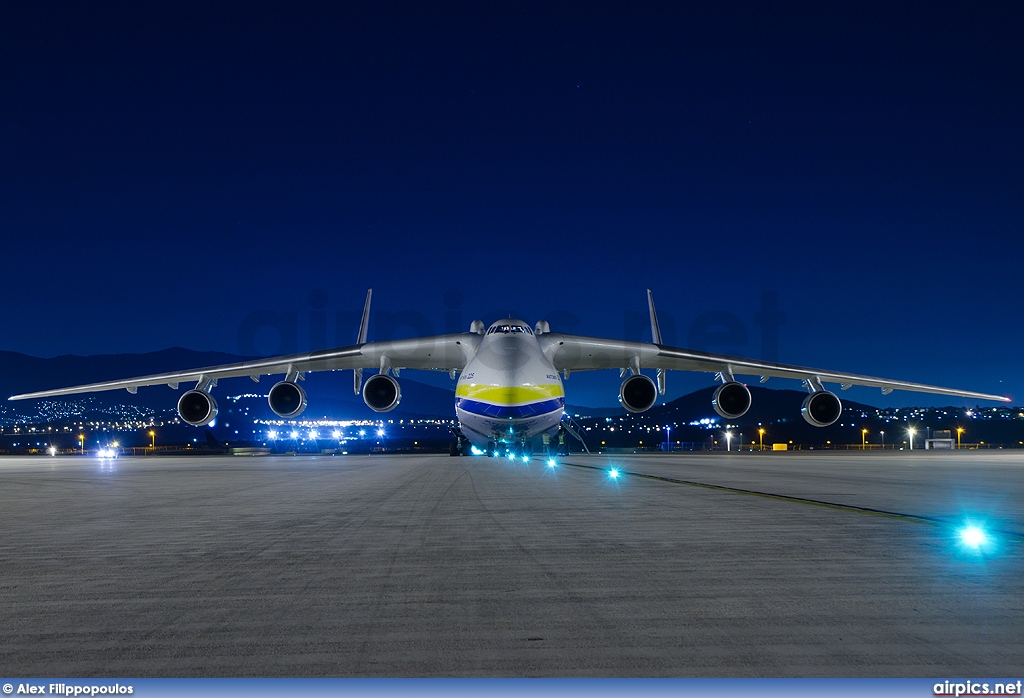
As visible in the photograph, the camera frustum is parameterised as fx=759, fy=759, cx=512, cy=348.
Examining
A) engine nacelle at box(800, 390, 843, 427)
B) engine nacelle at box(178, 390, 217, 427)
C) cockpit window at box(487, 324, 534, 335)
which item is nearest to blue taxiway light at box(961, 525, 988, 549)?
engine nacelle at box(800, 390, 843, 427)

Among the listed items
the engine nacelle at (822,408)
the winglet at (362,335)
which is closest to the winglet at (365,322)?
the winglet at (362,335)

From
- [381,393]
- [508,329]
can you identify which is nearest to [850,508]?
[508,329]

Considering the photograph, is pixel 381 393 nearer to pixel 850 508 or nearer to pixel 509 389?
pixel 509 389

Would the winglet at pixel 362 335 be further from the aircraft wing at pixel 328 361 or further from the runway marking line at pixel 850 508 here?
the runway marking line at pixel 850 508

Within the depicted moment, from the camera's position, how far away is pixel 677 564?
604 cm

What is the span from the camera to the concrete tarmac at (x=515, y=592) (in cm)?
362

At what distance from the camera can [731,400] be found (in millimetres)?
23734

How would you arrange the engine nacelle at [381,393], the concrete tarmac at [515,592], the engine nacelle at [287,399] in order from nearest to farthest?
the concrete tarmac at [515,592] < the engine nacelle at [287,399] < the engine nacelle at [381,393]

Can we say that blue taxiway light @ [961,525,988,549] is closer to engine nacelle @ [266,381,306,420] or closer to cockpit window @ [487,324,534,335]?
cockpit window @ [487,324,534,335]

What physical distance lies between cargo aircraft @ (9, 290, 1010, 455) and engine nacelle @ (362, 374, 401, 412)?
3 cm

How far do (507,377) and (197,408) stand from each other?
33.3ft

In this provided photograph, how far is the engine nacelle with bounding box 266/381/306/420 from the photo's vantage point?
23.7 metres

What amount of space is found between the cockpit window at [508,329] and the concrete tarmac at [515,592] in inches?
534

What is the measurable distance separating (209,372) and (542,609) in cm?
2256
